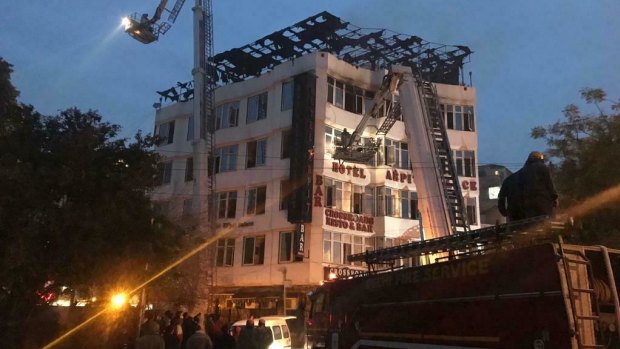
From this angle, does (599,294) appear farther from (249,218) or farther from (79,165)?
(249,218)

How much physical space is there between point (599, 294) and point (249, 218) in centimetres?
2794

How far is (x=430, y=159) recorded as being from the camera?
21250 millimetres

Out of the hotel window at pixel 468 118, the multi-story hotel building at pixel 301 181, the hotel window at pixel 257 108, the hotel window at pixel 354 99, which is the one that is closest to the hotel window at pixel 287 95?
the multi-story hotel building at pixel 301 181

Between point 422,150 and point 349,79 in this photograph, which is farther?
point 349,79

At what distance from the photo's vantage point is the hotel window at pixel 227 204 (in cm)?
3494

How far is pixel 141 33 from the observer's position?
37.1 metres

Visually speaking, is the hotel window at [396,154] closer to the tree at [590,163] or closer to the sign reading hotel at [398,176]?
the sign reading hotel at [398,176]

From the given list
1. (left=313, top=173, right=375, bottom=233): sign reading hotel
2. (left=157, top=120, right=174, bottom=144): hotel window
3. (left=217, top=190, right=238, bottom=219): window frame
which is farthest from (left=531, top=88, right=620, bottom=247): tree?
(left=157, top=120, right=174, bottom=144): hotel window

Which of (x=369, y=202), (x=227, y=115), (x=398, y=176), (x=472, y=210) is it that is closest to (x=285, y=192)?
(x=369, y=202)

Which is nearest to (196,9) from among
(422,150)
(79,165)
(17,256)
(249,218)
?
(249,218)

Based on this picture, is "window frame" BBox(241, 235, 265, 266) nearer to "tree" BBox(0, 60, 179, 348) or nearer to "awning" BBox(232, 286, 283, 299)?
"awning" BBox(232, 286, 283, 299)

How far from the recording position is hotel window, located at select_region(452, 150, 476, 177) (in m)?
35.6

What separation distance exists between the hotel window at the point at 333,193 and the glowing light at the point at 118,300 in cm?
1764

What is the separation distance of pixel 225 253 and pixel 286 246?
509 cm
